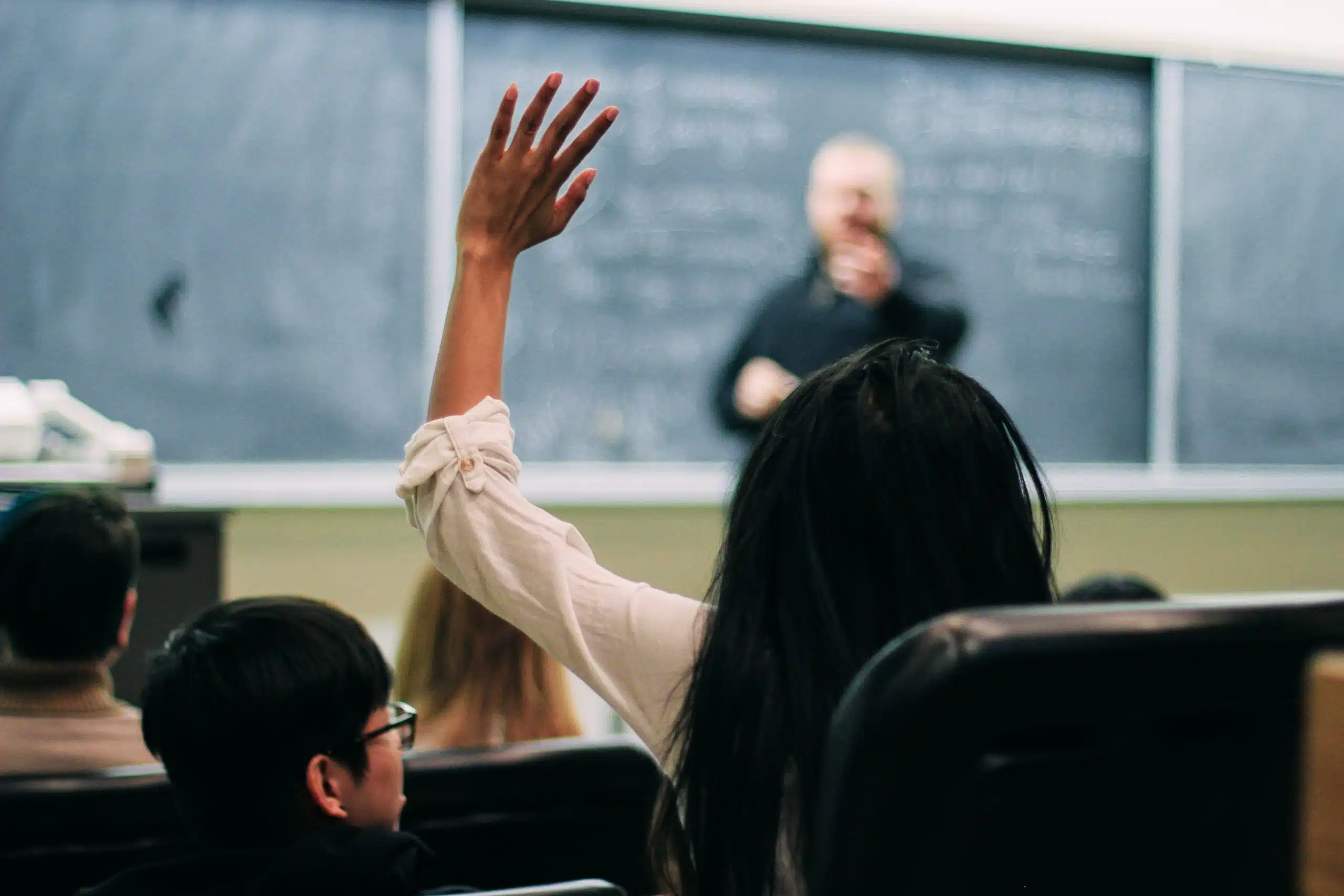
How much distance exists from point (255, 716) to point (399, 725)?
0.12 metres

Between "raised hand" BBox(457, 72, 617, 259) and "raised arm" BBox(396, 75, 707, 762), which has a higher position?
Result: "raised hand" BBox(457, 72, 617, 259)

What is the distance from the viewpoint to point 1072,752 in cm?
52

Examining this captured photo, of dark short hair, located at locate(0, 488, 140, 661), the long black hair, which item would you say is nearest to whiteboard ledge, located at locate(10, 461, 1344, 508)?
dark short hair, located at locate(0, 488, 140, 661)

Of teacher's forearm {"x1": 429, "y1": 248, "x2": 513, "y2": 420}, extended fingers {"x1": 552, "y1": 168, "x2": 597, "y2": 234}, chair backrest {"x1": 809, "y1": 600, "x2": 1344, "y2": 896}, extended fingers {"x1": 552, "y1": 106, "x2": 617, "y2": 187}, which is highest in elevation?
extended fingers {"x1": 552, "y1": 106, "x2": 617, "y2": 187}

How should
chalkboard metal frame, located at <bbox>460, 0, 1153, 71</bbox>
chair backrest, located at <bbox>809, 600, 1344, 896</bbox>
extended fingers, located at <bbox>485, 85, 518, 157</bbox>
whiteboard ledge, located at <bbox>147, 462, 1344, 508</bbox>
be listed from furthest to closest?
chalkboard metal frame, located at <bbox>460, 0, 1153, 71</bbox> < whiteboard ledge, located at <bbox>147, 462, 1344, 508</bbox> < extended fingers, located at <bbox>485, 85, 518, 157</bbox> < chair backrest, located at <bbox>809, 600, 1344, 896</bbox>

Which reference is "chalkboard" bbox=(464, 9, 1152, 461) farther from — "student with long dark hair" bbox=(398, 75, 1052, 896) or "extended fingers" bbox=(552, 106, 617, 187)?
"student with long dark hair" bbox=(398, 75, 1052, 896)

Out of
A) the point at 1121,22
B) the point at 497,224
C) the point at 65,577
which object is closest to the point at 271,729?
the point at 497,224

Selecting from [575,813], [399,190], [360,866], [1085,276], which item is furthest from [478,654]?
[1085,276]

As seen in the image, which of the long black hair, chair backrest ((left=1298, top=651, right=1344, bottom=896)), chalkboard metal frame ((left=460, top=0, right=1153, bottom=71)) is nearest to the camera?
chair backrest ((left=1298, top=651, right=1344, bottom=896))

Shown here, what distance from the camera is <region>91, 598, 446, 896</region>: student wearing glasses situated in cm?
112

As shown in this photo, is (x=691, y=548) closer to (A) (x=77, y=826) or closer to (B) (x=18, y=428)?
(B) (x=18, y=428)

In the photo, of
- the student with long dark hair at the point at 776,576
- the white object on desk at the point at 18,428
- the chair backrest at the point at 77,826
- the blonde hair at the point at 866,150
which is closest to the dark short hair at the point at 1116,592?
the student with long dark hair at the point at 776,576

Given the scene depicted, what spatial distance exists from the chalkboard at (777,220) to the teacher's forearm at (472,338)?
2.24 meters

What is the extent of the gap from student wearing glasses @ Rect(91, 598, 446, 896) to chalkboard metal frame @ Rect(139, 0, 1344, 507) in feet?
5.12
